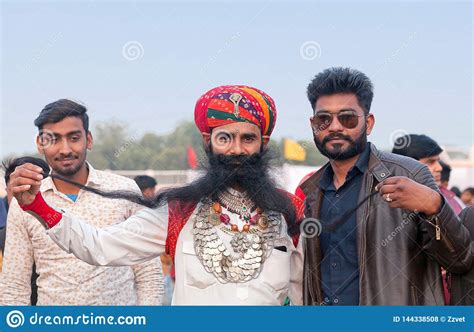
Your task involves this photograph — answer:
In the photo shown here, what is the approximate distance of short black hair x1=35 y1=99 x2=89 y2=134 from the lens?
5051 mm

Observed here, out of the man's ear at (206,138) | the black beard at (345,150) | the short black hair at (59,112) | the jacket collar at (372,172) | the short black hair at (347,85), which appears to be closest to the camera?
the man's ear at (206,138)

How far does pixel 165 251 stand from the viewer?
395 centimetres

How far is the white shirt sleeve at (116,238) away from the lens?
12.4ft

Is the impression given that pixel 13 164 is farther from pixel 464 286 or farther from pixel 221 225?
pixel 464 286

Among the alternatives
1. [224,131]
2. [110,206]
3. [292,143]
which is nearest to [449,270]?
[224,131]

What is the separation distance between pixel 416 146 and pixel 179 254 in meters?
3.34

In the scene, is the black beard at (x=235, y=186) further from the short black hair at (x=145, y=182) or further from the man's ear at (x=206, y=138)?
the short black hair at (x=145, y=182)

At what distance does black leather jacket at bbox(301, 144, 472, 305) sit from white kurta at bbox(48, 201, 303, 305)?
347 mm

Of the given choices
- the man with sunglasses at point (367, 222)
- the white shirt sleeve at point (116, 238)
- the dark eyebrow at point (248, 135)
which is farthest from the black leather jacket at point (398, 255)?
the white shirt sleeve at point (116, 238)

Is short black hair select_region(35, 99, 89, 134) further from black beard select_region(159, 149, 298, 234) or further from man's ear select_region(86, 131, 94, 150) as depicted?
black beard select_region(159, 149, 298, 234)

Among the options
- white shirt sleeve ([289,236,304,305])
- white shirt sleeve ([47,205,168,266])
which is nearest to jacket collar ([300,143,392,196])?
white shirt sleeve ([289,236,304,305])

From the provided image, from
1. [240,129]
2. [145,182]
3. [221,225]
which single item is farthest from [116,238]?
[145,182]

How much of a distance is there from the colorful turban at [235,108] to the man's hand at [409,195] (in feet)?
2.03
